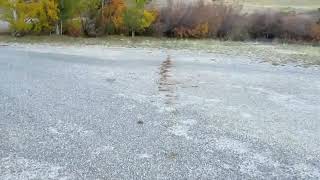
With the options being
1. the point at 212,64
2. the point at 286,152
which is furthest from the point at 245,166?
the point at 212,64

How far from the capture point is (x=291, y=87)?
12508 mm

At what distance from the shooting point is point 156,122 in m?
8.53

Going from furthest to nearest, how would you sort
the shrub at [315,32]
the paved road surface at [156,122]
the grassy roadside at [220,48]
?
the shrub at [315,32], the grassy roadside at [220,48], the paved road surface at [156,122]

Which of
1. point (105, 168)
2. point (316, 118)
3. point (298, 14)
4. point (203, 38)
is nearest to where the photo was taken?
point (105, 168)

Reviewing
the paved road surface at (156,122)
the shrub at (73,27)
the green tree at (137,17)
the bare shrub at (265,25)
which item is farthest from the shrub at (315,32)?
the shrub at (73,27)

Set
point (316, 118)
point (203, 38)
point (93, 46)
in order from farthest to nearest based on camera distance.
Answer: point (203, 38) → point (93, 46) → point (316, 118)

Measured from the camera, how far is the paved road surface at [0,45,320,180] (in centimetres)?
644

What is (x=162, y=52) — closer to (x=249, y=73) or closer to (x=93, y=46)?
(x=93, y=46)

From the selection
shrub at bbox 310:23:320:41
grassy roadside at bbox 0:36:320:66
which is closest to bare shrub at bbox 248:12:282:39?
shrub at bbox 310:23:320:41

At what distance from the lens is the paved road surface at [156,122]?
6.44m

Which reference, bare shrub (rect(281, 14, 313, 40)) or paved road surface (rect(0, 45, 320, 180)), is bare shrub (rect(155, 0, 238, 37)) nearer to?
bare shrub (rect(281, 14, 313, 40))

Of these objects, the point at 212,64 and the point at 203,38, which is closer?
the point at 212,64

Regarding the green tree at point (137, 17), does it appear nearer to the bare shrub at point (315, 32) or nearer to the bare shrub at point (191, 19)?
the bare shrub at point (191, 19)

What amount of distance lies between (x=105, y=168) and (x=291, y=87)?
7646mm
